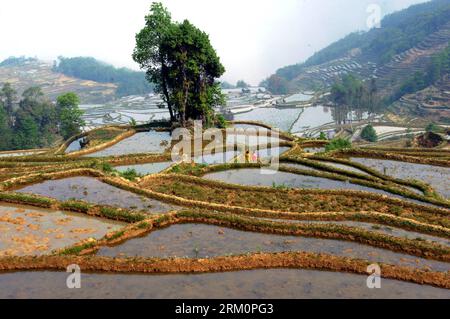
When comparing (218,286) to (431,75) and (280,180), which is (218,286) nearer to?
(280,180)

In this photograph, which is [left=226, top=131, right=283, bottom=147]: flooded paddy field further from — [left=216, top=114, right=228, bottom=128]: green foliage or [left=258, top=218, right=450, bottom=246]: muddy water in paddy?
[left=258, top=218, right=450, bottom=246]: muddy water in paddy

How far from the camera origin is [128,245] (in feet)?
49.4

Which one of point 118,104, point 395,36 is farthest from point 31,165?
point 395,36

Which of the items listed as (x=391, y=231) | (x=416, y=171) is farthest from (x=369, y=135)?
(x=391, y=231)

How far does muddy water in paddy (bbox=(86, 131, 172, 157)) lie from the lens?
33.6 meters

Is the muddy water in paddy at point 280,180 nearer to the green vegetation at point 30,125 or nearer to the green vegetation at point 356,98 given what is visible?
the green vegetation at point 30,125

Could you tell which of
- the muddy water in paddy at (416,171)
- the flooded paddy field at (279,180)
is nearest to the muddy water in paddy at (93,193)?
the flooded paddy field at (279,180)

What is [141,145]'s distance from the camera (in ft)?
117

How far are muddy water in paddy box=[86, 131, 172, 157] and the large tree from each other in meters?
3.46

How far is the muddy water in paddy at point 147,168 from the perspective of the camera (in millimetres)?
27316

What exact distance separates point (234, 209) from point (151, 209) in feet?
11.9

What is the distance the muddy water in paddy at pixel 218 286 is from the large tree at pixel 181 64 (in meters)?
28.1

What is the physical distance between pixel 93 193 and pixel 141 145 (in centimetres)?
1523
